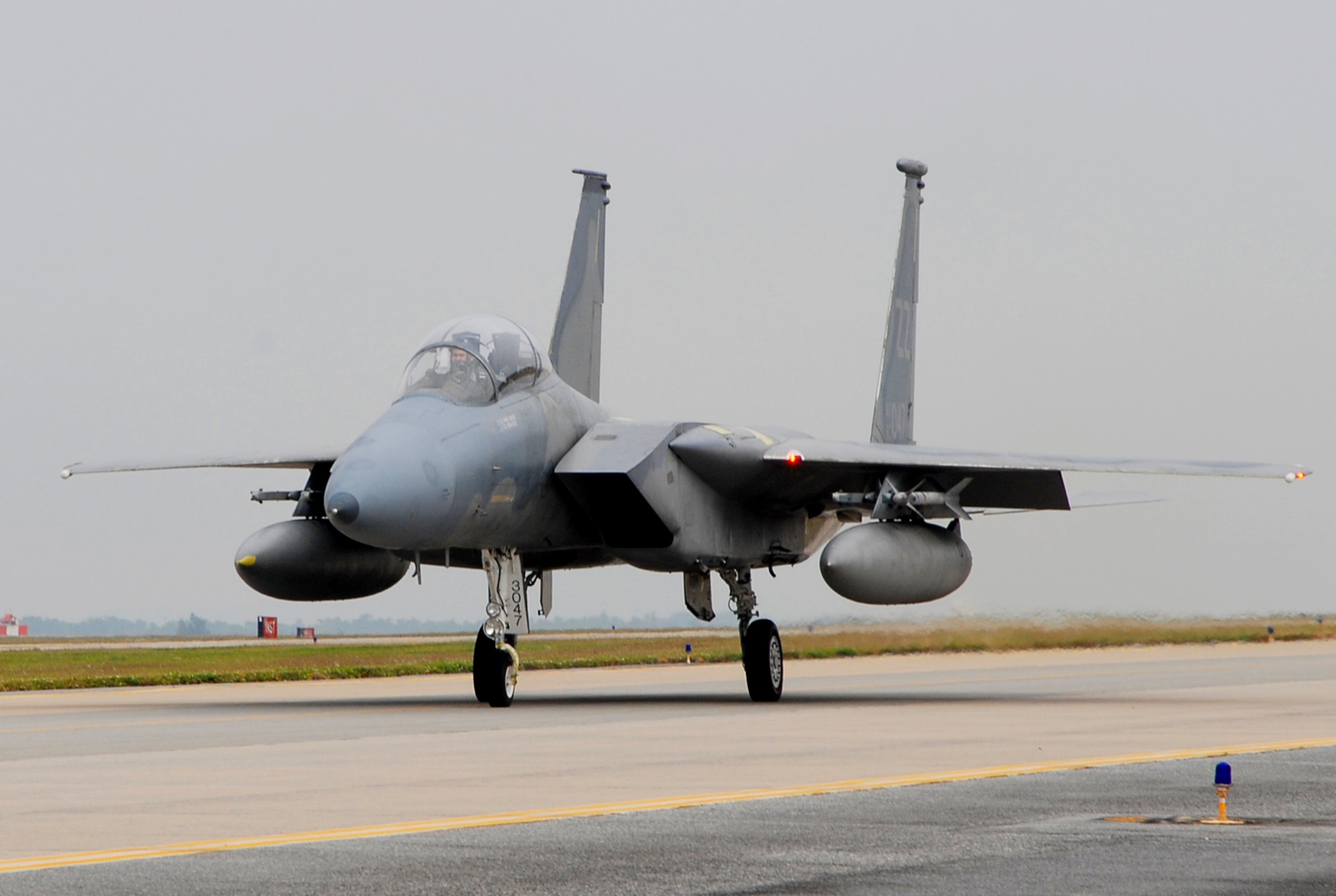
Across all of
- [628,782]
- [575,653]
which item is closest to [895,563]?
[628,782]

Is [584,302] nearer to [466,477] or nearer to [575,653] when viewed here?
[466,477]

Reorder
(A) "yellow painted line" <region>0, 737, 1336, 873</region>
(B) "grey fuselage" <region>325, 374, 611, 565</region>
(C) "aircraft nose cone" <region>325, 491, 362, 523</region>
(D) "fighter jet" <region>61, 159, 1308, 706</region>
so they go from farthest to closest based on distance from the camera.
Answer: (D) "fighter jet" <region>61, 159, 1308, 706</region>
(B) "grey fuselage" <region>325, 374, 611, 565</region>
(C) "aircraft nose cone" <region>325, 491, 362, 523</region>
(A) "yellow painted line" <region>0, 737, 1336, 873</region>

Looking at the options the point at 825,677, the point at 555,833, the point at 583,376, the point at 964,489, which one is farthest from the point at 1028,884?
the point at 825,677

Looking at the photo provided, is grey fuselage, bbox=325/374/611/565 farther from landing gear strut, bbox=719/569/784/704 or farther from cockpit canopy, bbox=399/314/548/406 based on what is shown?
landing gear strut, bbox=719/569/784/704

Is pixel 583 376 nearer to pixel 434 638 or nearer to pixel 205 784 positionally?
pixel 205 784

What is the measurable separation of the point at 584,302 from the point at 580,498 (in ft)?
22.2

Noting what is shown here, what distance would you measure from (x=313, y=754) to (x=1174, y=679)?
16192 millimetres

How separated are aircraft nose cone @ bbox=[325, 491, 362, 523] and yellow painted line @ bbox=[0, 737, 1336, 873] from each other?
23.5 ft

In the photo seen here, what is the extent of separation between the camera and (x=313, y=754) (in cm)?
1420

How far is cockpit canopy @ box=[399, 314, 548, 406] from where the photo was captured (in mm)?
19906

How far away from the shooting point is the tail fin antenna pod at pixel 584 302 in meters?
27.2

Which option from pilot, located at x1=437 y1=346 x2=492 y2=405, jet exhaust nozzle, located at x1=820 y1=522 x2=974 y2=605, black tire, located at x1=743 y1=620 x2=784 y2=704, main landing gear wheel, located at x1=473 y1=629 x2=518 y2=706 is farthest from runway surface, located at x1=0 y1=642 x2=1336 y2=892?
pilot, located at x1=437 y1=346 x2=492 y2=405

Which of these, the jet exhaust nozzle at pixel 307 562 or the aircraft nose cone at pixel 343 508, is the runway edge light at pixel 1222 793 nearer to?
the aircraft nose cone at pixel 343 508

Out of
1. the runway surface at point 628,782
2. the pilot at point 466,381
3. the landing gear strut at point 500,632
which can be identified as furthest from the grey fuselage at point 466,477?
the runway surface at point 628,782
